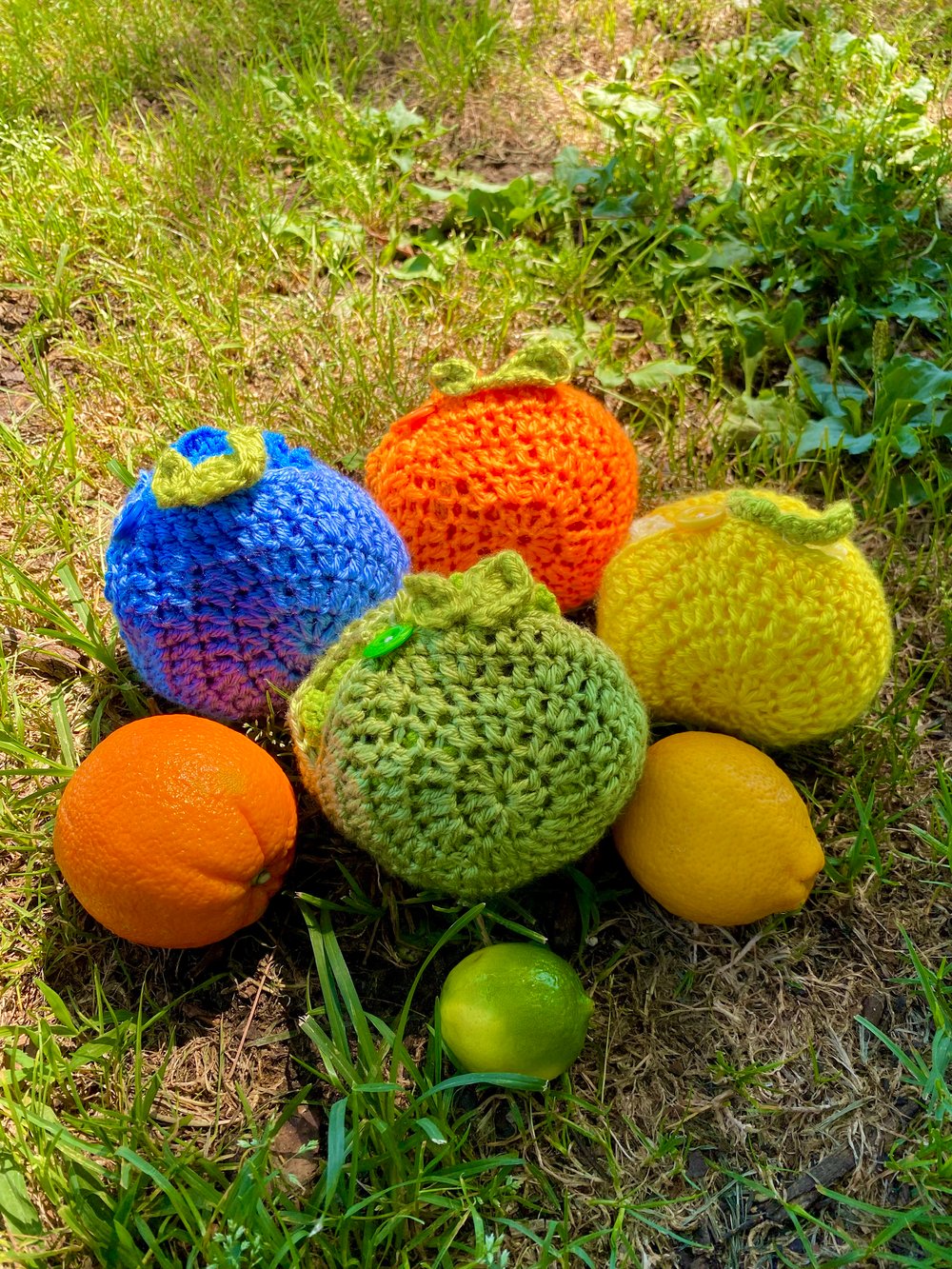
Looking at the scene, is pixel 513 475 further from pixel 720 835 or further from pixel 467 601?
pixel 720 835

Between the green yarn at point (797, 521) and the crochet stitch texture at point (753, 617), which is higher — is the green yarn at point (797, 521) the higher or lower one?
the higher one

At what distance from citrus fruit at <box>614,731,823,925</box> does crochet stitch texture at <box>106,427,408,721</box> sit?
1.89 feet

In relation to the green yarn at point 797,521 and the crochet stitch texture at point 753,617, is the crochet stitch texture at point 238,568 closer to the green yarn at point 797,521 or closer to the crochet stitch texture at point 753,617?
the crochet stitch texture at point 753,617

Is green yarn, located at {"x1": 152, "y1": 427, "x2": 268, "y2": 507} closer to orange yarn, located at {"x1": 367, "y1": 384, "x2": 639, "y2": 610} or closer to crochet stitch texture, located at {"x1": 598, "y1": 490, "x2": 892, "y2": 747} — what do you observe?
orange yarn, located at {"x1": 367, "y1": 384, "x2": 639, "y2": 610}

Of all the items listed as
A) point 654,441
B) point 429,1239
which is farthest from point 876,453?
point 429,1239

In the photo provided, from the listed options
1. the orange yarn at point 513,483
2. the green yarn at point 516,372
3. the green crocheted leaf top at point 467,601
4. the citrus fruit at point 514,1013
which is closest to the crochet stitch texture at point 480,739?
the green crocheted leaf top at point 467,601

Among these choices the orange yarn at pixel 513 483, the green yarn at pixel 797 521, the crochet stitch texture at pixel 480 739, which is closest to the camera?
the crochet stitch texture at pixel 480 739

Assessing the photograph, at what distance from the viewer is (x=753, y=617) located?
1.49 meters

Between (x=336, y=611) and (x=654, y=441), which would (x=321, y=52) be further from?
(x=336, y=611)

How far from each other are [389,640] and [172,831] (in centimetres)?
41

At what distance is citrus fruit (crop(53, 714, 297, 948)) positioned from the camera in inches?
54.6

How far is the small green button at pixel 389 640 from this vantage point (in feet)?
4.55

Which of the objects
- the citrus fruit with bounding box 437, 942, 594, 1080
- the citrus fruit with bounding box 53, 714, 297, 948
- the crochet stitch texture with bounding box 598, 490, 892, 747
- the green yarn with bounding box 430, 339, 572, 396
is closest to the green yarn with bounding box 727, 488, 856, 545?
the crochet stitch texture with bounding box 598, 490, 892, 747

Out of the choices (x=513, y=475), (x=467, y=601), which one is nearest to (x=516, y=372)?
(x=513, y=475)
